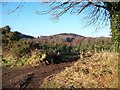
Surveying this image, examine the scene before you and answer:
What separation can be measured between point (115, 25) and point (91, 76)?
3.62 metres

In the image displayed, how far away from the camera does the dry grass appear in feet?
37.4

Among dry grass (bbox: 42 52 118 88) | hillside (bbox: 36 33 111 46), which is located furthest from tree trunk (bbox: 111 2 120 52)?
hillside (bbox: 36 33 111 46)

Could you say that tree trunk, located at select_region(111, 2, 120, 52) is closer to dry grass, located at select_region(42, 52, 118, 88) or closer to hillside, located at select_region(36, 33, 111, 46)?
dry grass, located at select_region(42, 52, 118, 88)

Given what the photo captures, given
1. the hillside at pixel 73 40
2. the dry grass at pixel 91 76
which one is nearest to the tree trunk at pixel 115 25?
the dry grass at pixel 91 76

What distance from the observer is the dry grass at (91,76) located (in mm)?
11391

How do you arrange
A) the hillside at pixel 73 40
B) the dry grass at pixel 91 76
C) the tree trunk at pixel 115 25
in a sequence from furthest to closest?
the hillside at pixel 73 40 → the tree trunk at pixel 115 25 → the dry grass at pixel 91 76

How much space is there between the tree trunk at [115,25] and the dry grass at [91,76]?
38.5 inches

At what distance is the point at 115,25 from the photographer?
14766mm

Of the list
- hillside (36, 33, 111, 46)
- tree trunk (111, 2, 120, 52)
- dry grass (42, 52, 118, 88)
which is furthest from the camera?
hillside (36, 33, 111, 46)

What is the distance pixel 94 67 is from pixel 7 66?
7.44m

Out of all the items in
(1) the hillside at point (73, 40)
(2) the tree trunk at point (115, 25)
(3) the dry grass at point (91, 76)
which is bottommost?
(3) the dry grass at point (91, 76)

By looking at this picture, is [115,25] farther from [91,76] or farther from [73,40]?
[73,40]

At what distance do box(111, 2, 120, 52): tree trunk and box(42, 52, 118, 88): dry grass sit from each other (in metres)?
0.98

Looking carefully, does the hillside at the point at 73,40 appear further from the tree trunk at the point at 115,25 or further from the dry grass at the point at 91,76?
the dry grass at the point at 91,76
